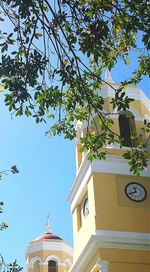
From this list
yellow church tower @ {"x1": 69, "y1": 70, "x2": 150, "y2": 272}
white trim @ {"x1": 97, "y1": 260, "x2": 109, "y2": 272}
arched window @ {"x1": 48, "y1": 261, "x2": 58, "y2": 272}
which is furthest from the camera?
arched window @ {"x1": 48, "y1": 261, "x2": 58, "y2": 272}

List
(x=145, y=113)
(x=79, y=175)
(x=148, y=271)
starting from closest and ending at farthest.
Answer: (x=148, y=271) → (x=79, y=175) → (x=145, y=113)

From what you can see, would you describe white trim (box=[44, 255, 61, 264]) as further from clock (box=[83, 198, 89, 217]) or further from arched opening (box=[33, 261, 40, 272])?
clock (box=[83, 198, 89, 217])

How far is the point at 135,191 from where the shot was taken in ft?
46.4

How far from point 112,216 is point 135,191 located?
1174 millimetres

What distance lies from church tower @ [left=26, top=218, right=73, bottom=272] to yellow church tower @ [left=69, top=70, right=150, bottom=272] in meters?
8.40

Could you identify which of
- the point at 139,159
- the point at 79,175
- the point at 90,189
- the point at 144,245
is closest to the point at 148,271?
the point at 144,245

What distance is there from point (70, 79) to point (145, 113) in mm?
10923

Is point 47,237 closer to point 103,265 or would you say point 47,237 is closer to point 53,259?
point 53,259

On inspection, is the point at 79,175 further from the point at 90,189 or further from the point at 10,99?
the point at 10,99

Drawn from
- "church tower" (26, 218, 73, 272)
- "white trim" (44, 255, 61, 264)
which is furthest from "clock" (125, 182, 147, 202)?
"white trim" (44, 255, 61, 264)

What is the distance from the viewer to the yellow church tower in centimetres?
1283

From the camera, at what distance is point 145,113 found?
54.3 ft

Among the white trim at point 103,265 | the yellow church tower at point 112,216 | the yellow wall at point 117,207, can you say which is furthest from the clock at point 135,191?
the white trim at point 103,265

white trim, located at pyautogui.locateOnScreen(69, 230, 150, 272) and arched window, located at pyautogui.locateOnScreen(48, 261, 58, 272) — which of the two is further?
arched window, located at pyautogui.locateOnScreen(48, 261, 58, 272)
